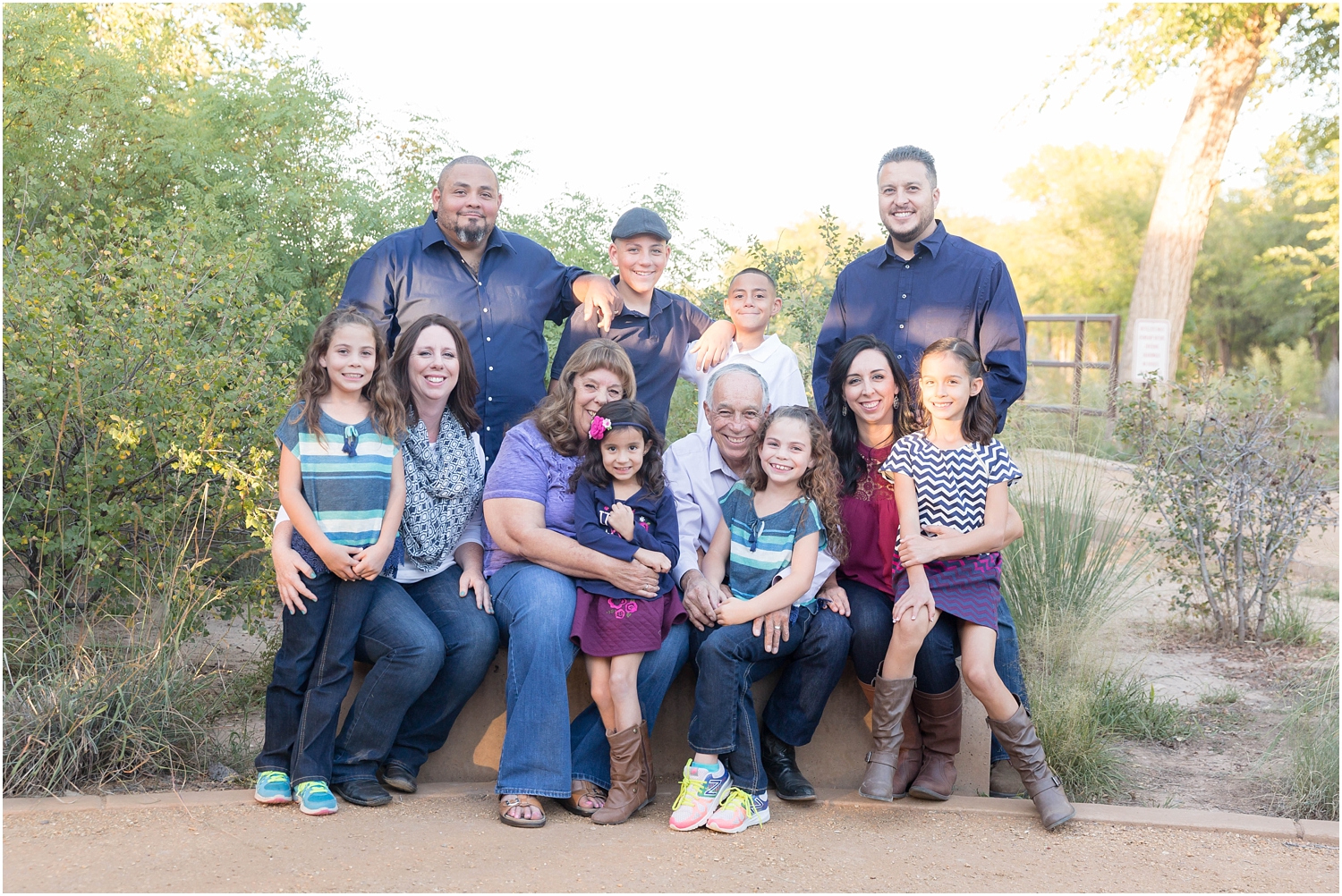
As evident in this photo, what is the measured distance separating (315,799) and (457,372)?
1421 mm

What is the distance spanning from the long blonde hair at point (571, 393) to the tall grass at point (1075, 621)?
191 centimetres

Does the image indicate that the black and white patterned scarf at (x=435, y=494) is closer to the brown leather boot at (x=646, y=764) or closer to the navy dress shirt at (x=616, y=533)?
the navy dress shirt at (x=616, y=533)

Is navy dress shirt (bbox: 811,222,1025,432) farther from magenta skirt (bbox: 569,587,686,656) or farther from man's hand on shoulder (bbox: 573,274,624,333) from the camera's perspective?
magenta skirt (bbox: 569,587,686,656)

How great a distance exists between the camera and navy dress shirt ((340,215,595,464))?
14.1 feet

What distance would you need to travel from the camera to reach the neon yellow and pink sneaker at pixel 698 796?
3244mm

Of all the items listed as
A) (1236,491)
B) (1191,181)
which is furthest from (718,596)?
(1191,181)

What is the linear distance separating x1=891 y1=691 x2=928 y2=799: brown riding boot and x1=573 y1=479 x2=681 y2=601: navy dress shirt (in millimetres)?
906

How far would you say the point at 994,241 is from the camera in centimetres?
3938

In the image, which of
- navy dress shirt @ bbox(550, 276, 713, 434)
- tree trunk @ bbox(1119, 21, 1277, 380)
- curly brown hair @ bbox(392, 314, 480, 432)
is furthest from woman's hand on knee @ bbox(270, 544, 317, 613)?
tree trunk @ bbox(1119, 21, 1277, 380)

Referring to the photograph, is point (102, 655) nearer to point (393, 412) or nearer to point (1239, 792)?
point (393, 412)

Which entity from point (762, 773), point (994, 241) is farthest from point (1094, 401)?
point (994, 241)

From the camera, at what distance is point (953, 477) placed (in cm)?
354

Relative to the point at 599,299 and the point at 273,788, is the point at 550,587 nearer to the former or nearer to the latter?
the point at 273,788

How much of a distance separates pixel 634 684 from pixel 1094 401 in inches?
292
